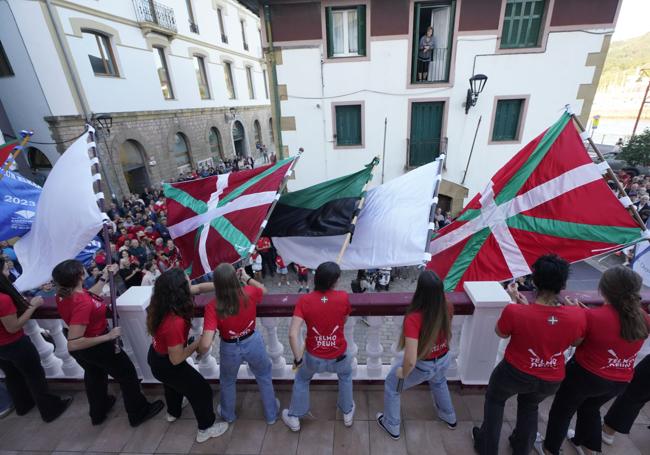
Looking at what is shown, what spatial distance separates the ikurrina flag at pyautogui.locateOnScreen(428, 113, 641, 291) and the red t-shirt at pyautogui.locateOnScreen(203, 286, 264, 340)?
2.30 meters

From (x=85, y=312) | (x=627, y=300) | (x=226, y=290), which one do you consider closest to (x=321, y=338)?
(x=226, y=290)

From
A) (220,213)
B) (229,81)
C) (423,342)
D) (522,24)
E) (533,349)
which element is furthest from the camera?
(229,81)

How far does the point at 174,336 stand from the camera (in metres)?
2.13

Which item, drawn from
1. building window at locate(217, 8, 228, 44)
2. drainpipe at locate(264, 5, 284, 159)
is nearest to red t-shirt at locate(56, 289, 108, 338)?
drainpipe at locate(264, 5, 284, 159)

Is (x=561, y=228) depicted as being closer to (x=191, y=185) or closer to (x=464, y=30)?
(x=191, y=185)

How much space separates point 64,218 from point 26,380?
4.71 feet

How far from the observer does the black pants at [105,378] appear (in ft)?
8.13

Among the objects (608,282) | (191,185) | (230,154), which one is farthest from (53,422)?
(230,154)

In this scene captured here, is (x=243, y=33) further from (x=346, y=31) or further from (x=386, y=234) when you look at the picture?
(x=386, y=234)

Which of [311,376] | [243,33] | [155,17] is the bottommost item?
[311,376]

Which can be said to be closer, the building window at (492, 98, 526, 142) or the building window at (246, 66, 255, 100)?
the building window at (492, 98, 526, 142)

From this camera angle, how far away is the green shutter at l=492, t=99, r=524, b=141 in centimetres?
941

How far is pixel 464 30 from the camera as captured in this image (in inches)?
345

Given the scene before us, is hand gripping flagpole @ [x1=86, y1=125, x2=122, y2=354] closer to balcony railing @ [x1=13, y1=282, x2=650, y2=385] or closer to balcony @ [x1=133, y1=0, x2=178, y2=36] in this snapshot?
balcony railing @ [x1=13, y1=282, x2=650, y2=385]
